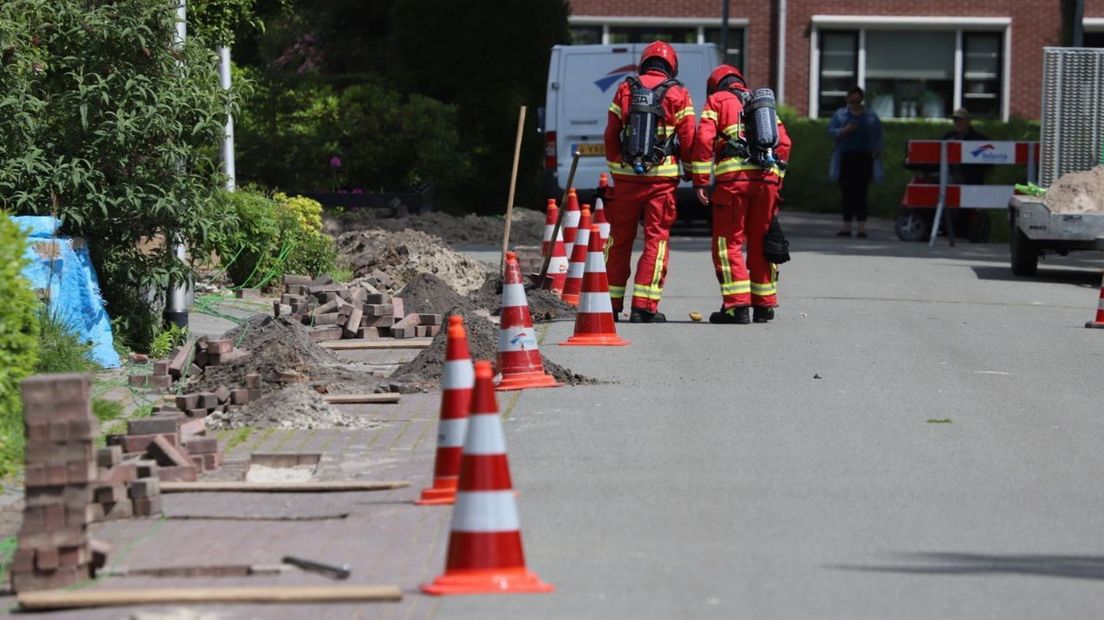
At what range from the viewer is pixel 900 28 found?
44750 mm

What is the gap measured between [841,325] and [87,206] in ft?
19.3

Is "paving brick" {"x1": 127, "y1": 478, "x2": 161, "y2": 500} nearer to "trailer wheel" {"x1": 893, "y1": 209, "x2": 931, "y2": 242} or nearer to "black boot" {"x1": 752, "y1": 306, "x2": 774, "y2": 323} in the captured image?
"black boot" {"x1": 752, "y1": 306, "x2": 774, "y2": 323}

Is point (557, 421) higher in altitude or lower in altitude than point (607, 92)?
lower

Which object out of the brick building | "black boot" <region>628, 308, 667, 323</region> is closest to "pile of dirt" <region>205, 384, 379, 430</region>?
"black boot" <region>628, 308, 667, 323</region>

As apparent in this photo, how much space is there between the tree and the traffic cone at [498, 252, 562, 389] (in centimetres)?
239

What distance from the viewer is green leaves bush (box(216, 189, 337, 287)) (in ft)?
Answer: 53.5

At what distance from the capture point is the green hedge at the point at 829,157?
33062 mm

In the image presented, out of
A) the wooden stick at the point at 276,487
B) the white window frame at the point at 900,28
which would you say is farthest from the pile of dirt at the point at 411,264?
the white window frame at the point at 900,28

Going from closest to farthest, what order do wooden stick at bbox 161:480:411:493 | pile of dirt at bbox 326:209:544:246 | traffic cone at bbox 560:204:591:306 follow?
1. wooden stick at bbox 161:480:411:493
2. traffic cone at bbox 560:204:591:306
3. pile of dirt at bbox 326:209:544:246

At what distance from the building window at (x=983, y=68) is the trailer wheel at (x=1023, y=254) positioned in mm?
25950

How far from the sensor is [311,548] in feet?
22.2

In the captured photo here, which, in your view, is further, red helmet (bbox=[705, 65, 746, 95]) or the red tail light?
the red tail light

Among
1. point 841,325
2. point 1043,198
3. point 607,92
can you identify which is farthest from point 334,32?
point 841,325

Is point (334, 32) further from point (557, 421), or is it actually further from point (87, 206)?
point (557, 421)
